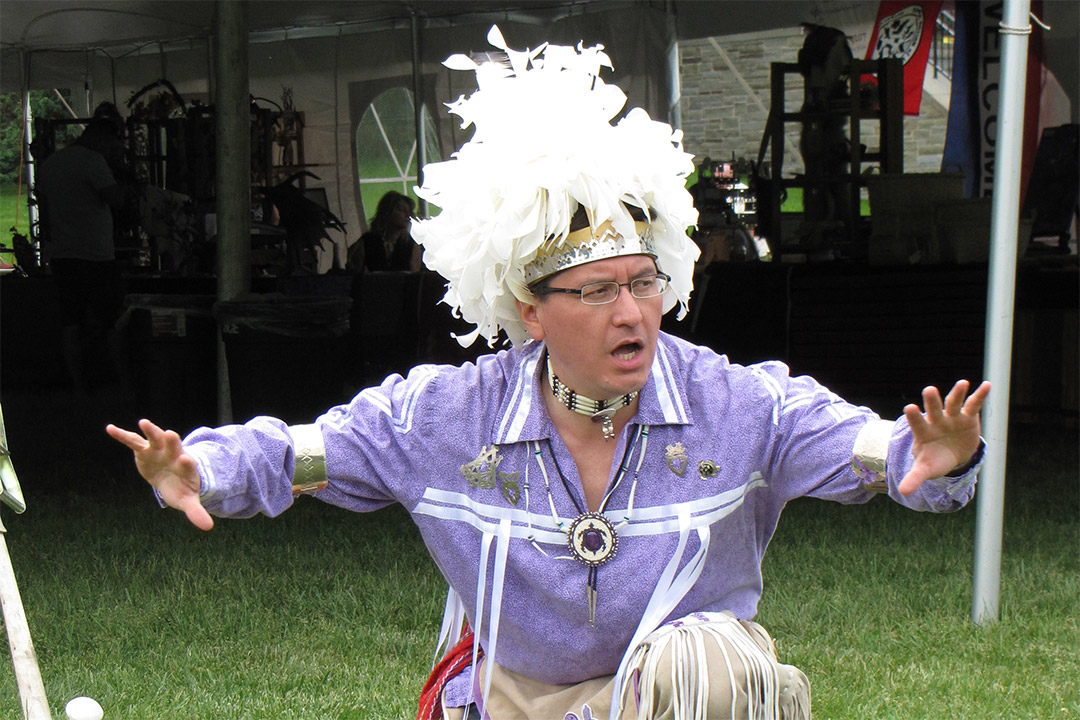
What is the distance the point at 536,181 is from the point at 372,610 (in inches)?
89.6

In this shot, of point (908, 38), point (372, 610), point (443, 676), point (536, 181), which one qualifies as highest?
point (908, 38)

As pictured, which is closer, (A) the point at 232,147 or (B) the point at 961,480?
(B) the point at 961,480

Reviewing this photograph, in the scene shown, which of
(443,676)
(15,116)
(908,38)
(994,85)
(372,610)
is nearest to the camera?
(443,676)

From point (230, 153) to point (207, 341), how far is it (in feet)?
4.07

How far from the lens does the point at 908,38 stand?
8.11 metres

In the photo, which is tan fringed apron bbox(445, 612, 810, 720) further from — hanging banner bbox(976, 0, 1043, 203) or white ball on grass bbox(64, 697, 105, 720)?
hanging banner bbox(976, 0, 1043, 203)

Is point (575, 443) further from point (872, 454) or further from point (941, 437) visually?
point (941, 437)

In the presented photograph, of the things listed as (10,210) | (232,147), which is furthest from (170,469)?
(10,210)

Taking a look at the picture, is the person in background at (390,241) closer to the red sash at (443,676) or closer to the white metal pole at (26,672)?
the red sash at (443,676)

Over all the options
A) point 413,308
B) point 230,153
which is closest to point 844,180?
point 413,308

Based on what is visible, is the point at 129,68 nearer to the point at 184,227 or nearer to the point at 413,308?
the point at 184,227

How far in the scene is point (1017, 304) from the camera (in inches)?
290

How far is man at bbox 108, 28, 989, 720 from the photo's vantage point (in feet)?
6.16

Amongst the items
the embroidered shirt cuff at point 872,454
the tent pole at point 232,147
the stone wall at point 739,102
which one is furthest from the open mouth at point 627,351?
the stone wall at point 739,102
